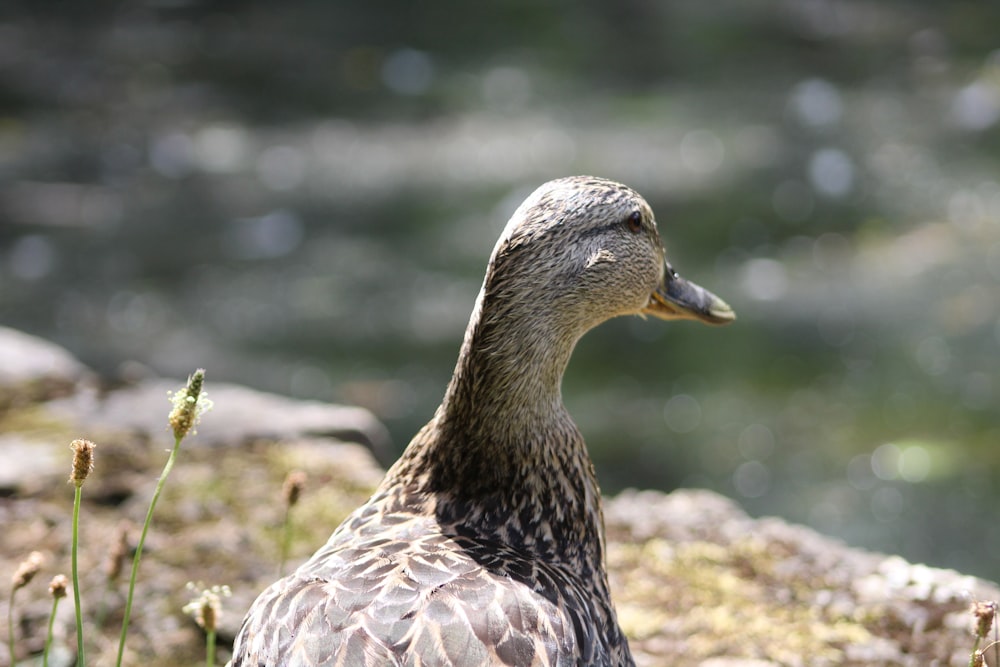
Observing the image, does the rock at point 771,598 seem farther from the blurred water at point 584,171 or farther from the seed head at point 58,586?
the blurred water at point 584,171

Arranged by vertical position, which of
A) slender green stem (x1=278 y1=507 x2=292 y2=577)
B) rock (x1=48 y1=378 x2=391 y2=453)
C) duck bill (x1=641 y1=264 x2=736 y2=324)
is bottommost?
slender green stem (x1=278 y1=507 x2=292 y2=577)

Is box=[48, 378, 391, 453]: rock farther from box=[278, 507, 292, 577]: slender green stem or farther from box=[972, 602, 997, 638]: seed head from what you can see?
box=[972, 602, 997, 638]: seed head

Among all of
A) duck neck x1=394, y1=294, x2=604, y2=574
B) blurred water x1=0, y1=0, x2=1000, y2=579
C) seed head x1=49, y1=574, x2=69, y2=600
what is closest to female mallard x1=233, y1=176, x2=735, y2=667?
duck neck x1=394, y1=294, x2=604, y2=574

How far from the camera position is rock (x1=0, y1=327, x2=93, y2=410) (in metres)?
4.55

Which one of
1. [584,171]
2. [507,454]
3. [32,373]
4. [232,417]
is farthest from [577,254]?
[584,171]

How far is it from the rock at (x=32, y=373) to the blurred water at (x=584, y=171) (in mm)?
486

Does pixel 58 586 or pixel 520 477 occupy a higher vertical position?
pixel 520 477

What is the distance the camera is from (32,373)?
470cm

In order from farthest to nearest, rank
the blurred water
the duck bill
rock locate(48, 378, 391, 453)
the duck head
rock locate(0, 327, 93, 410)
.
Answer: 1. the blurred water
2. rock locate(0, 327, 93, 410)
3. rock locate(48, 378, 391, 453)
4. the duck bill
5. the duck head

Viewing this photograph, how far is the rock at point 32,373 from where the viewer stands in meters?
4.55

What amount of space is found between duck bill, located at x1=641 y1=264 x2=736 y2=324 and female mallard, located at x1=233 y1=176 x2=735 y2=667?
81mm

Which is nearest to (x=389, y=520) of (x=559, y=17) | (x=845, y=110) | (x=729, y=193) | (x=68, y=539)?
(x=68, y=539)

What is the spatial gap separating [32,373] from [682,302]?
9.13 ft

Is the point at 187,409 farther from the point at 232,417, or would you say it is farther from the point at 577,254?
the point at 232,417
